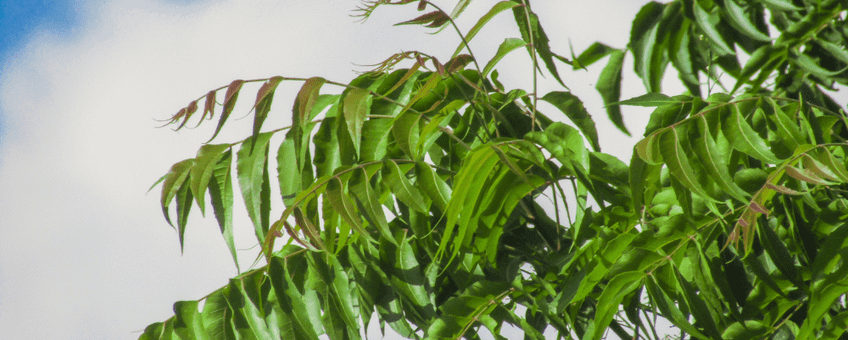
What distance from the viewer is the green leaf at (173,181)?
35.9 inches

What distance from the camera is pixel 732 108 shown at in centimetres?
76

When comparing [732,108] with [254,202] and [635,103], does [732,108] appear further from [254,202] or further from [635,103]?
[254,202]

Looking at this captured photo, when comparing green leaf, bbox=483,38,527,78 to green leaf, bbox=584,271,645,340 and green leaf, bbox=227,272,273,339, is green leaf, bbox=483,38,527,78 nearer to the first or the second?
green leaf, bbox=584,271,645,340

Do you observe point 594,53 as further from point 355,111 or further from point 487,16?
point 355,111

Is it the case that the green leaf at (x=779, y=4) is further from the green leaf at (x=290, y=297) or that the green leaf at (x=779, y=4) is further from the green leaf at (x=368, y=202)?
the green leaf at (x=290, y=297)

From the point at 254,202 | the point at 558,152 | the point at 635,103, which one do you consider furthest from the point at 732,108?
the point at 254,202

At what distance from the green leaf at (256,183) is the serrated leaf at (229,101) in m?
0.04

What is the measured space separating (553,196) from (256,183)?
390 mm

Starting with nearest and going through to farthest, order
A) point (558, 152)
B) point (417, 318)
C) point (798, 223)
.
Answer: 1. point (558, 152)
2. point (798, 223)
3. point (417, 318)

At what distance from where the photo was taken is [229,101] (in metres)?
0.83

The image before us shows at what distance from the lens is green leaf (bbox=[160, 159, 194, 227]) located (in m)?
0.91

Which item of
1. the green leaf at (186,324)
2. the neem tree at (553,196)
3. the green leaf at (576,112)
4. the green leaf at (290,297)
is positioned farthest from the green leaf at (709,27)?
the green leaf at (186,324)

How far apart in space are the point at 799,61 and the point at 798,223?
0.27m

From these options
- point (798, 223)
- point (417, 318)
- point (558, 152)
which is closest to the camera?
point (558, 152)
